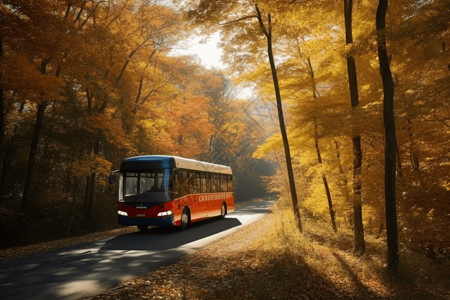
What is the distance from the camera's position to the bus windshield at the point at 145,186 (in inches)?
489

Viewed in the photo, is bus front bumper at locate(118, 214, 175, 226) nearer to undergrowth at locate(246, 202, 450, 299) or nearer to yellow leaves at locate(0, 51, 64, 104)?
undergrowth at locate(246, 202, 450, 299)

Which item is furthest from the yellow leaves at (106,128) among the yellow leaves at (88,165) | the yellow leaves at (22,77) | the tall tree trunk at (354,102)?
the tall tree trunk at (354,102)

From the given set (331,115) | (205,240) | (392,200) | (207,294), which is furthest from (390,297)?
(205,240)

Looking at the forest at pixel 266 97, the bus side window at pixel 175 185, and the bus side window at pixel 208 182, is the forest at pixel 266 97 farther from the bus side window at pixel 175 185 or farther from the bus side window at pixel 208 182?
the bus side window at pixel 175 185

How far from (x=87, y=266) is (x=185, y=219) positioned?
6983 mm

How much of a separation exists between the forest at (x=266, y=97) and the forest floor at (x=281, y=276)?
1300mm

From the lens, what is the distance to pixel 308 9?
1045 cm

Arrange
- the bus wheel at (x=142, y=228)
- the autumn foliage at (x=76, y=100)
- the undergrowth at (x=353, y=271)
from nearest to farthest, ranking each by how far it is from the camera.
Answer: the undergrowth at (x=353, y=271) → the autumn foliage at (x=76, y=100) → the bus wheel at (x=142, y=228)

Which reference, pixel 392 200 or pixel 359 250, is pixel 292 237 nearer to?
pixel 359 250

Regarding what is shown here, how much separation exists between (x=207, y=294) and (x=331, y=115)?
675cm

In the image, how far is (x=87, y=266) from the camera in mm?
7258

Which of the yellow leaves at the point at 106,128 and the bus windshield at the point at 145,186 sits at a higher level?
the yellow leaves at the point at 106,128

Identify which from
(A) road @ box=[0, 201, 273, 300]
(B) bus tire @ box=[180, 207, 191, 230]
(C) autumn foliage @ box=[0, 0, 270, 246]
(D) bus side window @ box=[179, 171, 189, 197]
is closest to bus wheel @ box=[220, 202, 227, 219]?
(B) bus tire @ box=[180, 207, 191, 230]

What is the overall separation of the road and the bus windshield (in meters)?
1.62
